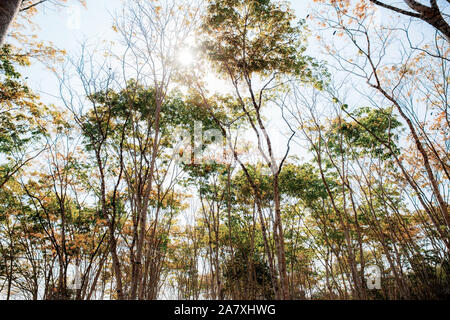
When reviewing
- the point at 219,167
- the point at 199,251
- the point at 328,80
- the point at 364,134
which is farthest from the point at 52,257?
the point at 364,134

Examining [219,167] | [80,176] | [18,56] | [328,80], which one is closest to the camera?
[18,56]

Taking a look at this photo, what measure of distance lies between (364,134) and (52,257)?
45.1 ft

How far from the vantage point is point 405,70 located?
584 centimetres

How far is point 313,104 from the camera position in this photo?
6953 mm

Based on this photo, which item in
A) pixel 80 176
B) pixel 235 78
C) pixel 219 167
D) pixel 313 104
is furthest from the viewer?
pixel 219 167

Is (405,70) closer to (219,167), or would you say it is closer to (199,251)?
(219,167)

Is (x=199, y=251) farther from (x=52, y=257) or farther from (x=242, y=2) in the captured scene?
(x=242, y=2)

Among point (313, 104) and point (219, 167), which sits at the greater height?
point (313, 104)

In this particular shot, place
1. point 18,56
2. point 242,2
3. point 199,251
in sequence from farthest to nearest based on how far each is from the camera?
point 199,251, point 242,2, point 18,56
